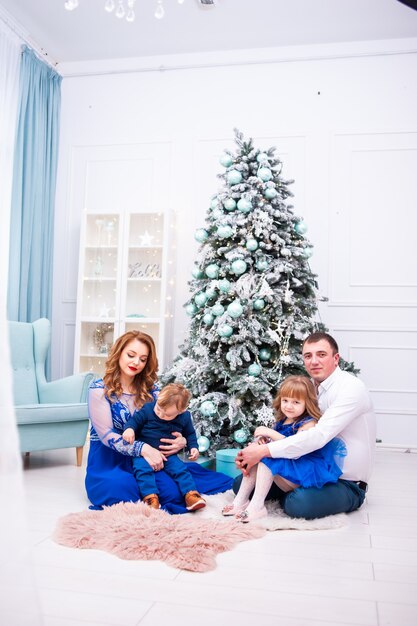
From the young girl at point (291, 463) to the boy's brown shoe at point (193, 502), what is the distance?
113 millimetres

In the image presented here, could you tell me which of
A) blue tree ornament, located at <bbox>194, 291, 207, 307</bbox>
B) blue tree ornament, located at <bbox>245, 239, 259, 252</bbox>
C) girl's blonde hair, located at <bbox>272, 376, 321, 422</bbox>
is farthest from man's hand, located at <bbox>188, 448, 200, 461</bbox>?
blue tree ornament, located at <bbox>245, 239, 259, 252</bbox>

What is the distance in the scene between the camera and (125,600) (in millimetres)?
1770

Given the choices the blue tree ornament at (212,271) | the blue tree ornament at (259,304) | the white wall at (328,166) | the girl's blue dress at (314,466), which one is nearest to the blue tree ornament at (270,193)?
the blue tree ornament at (212,271)

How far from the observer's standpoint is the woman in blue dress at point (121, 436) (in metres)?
2.84

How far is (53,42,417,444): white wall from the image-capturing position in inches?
201

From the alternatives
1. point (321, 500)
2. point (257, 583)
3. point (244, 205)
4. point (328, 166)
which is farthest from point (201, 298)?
point (257, 583)

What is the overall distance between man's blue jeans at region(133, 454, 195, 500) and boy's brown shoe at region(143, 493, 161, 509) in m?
0.02

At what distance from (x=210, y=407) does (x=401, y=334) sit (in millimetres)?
2049

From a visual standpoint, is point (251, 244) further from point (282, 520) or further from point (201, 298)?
point (282, 520)

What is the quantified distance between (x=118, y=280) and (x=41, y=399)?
1.49m

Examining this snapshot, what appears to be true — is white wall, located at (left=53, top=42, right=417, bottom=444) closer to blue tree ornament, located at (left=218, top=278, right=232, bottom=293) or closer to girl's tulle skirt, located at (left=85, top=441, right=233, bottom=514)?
blue tree ornament, located at (left=218, top=278, right=232, bottom=293)

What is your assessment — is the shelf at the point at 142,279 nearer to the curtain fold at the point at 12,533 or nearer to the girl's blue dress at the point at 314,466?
the girl's blue dress at the point at 314,466

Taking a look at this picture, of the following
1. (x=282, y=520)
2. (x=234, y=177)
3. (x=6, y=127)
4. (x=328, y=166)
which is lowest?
(x=282, y=520)

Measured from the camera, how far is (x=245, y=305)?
3.97m
